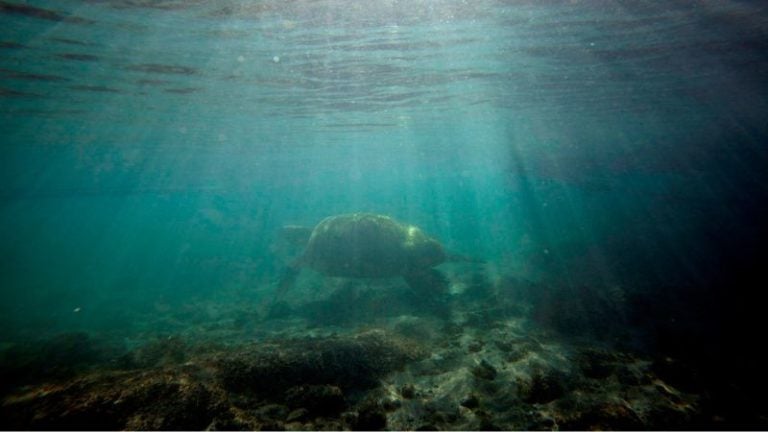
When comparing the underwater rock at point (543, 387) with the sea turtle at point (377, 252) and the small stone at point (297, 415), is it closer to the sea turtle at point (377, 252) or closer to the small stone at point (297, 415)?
the small stone at point (297, 415)

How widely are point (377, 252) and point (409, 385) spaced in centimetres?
758

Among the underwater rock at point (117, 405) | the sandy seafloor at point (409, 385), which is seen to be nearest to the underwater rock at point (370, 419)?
the sandy seafloor at point (409, 385)

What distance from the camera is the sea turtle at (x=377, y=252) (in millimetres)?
13664

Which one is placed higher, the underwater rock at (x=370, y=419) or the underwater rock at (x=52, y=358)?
the underwater rock at (x=370, y=419)

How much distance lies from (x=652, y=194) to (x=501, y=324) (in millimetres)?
20288

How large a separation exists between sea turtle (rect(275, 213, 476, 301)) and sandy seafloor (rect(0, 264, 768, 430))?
2.73 m

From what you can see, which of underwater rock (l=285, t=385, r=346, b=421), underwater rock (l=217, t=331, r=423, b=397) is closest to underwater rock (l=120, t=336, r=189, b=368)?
underwater rock (l=217, t=331, r=423, b=397)

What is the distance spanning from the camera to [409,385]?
6285 millimetres

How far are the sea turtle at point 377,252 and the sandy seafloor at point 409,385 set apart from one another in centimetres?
273

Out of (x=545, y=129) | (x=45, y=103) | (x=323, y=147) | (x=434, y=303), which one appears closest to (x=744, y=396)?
(x=434, y=303)

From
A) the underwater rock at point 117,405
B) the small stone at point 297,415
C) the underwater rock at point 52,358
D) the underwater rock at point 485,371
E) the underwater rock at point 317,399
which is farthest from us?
the underwater rock at point 52,358

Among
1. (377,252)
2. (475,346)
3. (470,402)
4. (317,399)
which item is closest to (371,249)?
(377,252)

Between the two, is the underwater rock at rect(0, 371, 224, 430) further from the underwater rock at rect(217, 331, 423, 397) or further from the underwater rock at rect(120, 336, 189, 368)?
the underwater rock at rect(120, 336, 189, 368)

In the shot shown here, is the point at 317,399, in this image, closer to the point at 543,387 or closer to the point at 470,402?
the point at 470,402
